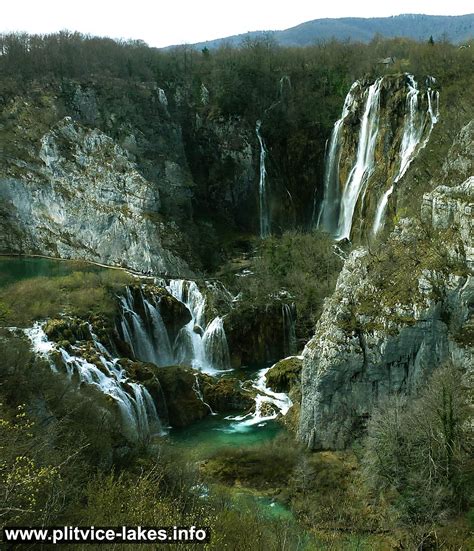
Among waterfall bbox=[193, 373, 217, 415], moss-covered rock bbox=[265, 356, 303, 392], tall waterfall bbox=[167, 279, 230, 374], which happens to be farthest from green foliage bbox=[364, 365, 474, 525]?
tall waterfall bbox=[167, 279, 230, 374]

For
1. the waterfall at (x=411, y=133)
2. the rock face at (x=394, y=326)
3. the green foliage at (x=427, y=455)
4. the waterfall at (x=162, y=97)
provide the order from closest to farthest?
the green foliage at (x=427, y=455) → the rock face at (x=394, y=326) → the waterfall at (x=411, y=133) → the waterfall at (x=162, y=97)

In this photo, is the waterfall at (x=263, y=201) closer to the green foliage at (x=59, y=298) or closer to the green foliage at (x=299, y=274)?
the green foliage at (x=299, y=274)

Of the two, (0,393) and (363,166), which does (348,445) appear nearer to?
(0,393)

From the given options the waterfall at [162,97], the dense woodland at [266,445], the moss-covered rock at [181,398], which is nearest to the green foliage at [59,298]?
the dense woodland at [266,445]

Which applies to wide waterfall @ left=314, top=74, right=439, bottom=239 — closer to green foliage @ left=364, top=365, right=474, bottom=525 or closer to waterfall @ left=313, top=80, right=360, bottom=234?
waterfall @ left=313, top=80, right=360, bottom=234

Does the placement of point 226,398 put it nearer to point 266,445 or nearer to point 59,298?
point 266,445

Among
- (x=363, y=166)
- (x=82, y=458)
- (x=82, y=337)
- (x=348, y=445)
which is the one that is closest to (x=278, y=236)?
(x=363, y=166)
